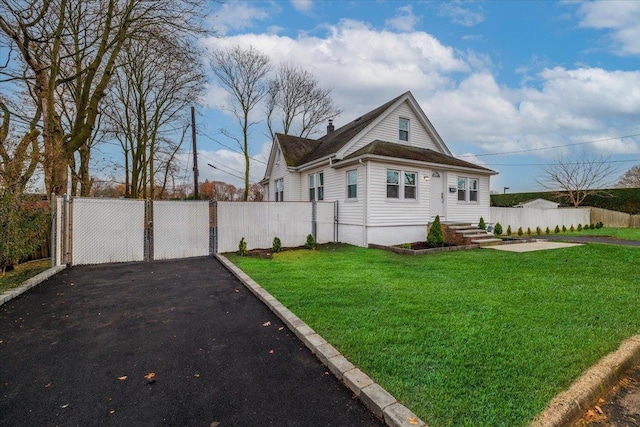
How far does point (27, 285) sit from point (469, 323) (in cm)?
782

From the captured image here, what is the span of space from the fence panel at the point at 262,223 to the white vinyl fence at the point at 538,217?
436 inches

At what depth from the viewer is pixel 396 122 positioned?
1387cm

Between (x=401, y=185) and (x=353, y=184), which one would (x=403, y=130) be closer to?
(x=401, y=185)

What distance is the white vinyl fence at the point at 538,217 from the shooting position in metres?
16.5

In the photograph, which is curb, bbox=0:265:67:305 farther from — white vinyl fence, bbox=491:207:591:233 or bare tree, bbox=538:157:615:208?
bare tree, bbox=538:157:615:208

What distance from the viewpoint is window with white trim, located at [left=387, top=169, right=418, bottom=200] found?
11.6m

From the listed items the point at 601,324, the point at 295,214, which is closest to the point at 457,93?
the point at 295,214

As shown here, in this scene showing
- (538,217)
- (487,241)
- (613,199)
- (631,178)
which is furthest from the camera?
(631,178)

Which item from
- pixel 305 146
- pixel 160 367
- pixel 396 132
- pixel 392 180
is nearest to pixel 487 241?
pixel 392 180

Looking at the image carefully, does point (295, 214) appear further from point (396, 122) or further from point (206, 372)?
point (206, 372)

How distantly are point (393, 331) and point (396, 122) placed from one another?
12195 mm

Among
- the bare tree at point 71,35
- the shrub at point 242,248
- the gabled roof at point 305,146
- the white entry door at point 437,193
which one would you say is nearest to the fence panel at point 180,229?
the shrub at point 242,248

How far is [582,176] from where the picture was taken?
87.5ft

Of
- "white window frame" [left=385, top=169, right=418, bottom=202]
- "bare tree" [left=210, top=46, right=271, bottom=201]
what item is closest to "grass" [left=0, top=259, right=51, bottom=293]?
"white window frame" [left=385, top=169, right=418, bottom=202]
